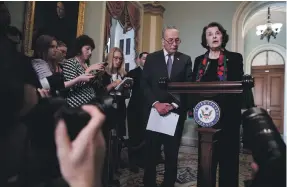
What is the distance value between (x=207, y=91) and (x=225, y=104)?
34cm

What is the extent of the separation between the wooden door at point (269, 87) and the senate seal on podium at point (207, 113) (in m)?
8.78

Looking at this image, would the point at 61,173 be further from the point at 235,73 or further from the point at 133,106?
the point at 133,106

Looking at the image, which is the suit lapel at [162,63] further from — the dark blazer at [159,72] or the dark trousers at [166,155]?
the dark trousers at [166,155]

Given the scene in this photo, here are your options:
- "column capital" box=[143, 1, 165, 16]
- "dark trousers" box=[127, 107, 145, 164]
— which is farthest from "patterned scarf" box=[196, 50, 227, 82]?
"column capital" box=[143, 1, 165, 16]

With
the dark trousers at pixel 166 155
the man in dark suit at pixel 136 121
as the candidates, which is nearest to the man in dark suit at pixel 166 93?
the dark trousers at pixel 166 155

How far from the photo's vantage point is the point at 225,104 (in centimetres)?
109

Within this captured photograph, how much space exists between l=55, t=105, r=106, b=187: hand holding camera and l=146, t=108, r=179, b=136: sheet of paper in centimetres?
86

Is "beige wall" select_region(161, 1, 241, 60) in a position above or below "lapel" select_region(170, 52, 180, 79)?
above

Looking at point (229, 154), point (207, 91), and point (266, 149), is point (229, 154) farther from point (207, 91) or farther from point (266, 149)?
point (266, 149)

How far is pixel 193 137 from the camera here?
479cm

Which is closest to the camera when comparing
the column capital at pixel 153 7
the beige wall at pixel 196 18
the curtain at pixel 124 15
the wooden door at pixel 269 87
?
the curtain at pixel 124 15

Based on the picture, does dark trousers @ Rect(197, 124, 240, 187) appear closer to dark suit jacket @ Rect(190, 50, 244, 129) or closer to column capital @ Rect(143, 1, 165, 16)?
dark suit jacket @ Rect(190, 50, 244, 129)

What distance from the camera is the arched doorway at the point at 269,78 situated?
873 centimetres

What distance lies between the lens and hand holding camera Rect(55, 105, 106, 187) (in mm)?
319
